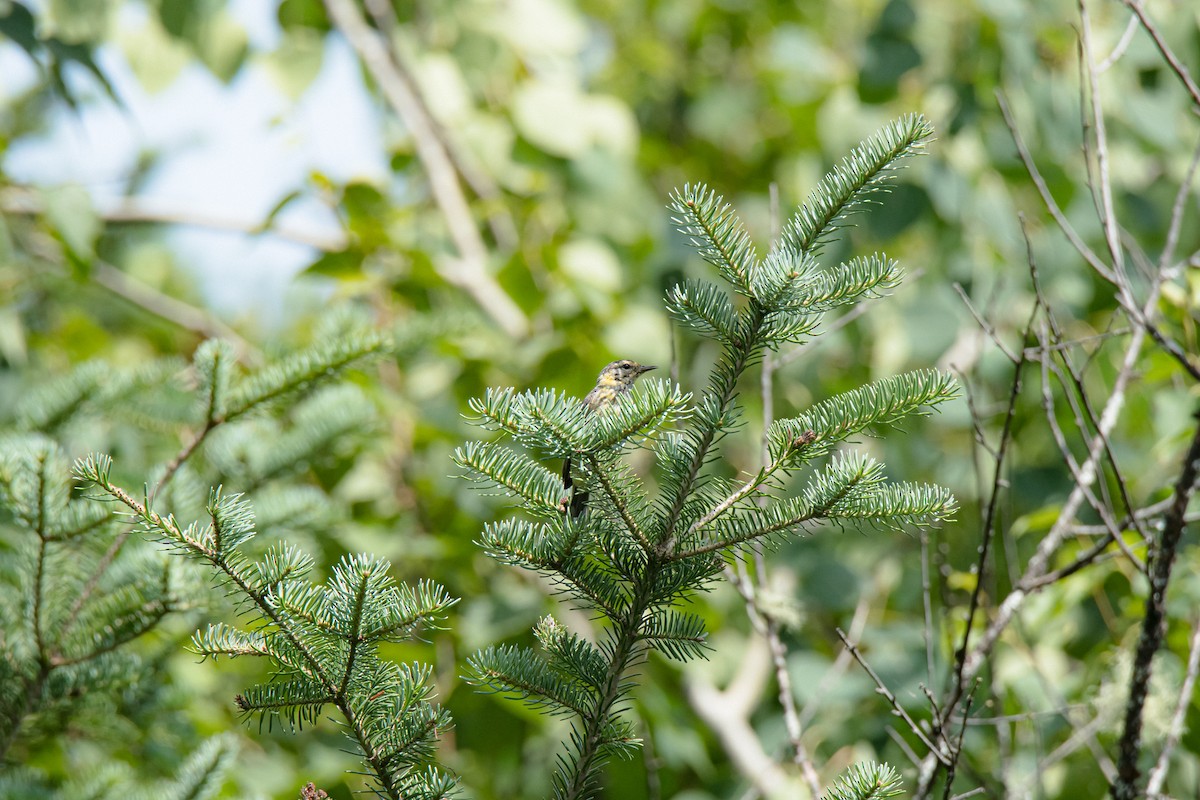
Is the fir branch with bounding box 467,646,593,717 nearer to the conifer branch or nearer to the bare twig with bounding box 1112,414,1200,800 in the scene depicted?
the conifer branch

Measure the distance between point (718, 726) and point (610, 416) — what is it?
2359 millimetres

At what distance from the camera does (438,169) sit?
3.67 meters

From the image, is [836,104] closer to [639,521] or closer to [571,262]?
[571,262]

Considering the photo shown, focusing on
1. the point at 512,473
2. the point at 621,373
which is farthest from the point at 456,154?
the point at 512,473

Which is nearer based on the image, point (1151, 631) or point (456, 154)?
point (1151, 631)

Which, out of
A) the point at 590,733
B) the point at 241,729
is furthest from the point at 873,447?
the point at 590,733

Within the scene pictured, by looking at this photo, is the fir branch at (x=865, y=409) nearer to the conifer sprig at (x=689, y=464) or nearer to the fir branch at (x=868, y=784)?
the conifer sprig at (x=689, y=464)

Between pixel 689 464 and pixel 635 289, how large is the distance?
254 centimetres

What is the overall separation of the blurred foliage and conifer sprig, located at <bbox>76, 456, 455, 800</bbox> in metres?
1.06

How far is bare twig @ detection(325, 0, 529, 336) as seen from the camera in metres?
3.44

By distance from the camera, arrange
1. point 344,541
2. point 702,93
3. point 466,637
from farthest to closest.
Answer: point 702,93, point 466,637, point 344,541

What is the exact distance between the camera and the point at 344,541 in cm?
266

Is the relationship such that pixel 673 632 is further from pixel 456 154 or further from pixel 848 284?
pixel 456 154

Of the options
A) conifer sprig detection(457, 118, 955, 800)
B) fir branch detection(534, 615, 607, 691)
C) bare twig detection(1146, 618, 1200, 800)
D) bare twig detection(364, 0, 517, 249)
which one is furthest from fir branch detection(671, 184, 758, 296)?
bare twig detection(364, 0, 517, 249)
